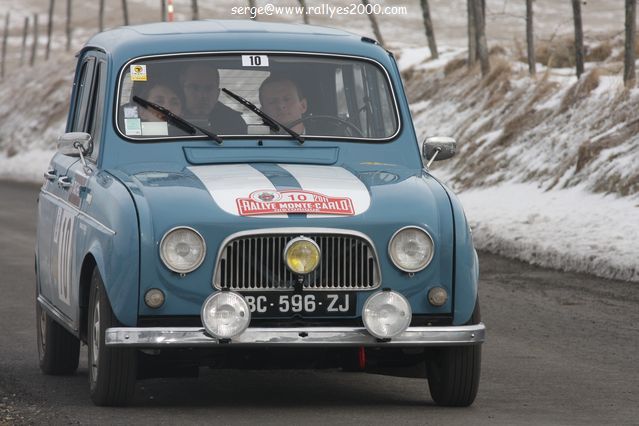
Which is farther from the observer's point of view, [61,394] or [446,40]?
[446,40]

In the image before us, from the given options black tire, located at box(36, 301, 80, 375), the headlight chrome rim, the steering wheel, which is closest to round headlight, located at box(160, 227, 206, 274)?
the headlight chrome rim

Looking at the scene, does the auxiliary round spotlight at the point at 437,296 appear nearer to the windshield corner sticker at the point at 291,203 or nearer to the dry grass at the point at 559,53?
the windshield corner sticker at the point at 291,203

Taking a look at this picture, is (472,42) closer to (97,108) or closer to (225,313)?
(97,108)

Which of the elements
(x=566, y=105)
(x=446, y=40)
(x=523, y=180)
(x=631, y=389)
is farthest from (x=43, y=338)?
(x=446, y=40)

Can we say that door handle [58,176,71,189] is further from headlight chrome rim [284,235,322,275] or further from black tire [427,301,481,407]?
black tire [427,301,481,407]

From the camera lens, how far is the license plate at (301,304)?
733cm

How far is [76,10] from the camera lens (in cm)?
13425

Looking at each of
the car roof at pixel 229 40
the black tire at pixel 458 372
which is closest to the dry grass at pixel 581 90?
the car roof at pixel 229 40

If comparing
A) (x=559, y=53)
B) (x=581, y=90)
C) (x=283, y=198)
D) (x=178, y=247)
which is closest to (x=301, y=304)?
(x=283, y=198)

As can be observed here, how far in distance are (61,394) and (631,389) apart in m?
2.89

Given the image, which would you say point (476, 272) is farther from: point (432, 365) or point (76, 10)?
point (76, 10)

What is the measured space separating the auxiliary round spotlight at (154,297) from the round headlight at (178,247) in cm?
12

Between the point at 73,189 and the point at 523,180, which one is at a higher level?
the point at 73,189

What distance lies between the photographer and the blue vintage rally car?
23.9 ft
